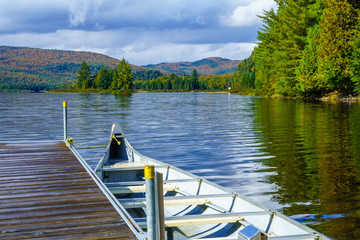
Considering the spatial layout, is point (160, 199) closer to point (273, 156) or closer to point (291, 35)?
point (273, 156)

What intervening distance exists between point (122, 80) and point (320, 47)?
100663mm

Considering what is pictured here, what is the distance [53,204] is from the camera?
542cm

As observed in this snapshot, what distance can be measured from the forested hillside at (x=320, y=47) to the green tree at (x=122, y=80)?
7931cm

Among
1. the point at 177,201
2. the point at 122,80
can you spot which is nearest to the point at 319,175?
the point at 177,201

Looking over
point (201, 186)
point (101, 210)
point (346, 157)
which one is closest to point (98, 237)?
point (101, 210)

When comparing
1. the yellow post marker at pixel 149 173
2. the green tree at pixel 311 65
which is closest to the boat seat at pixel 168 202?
the yellow post marker at pixel 149 173

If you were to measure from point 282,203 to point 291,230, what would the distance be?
3.05 meters

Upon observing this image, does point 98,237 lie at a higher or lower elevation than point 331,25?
lower

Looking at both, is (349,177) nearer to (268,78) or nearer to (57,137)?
(57,137)

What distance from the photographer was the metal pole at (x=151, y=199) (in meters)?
3.30

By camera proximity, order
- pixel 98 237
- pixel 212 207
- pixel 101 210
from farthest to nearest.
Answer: pixel 212 207, pixel 101 210, pixel 98 237

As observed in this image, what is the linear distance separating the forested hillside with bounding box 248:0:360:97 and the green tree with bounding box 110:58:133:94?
260ft

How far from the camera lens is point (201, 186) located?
23.4ft

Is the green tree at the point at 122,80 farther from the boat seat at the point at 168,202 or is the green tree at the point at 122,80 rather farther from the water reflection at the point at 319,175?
the boat seat at the point at 168,202
